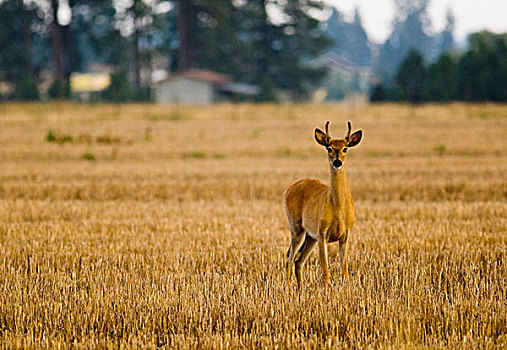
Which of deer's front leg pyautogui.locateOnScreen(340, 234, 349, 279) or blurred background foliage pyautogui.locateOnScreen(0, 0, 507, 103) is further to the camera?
blurred background foliage pyautogui.locateOnScreen(0, 0, 507, 103)

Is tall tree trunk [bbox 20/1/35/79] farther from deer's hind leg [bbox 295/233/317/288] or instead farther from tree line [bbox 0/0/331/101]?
deer's hind leg [bbox 295/233/317/288]

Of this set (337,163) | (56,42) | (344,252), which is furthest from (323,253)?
(56,42)

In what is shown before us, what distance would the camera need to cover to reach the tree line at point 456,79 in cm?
5147

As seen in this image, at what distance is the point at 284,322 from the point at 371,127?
85.8ft

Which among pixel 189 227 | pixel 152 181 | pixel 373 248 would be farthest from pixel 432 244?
pixel 152 181

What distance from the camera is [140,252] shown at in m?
8.62

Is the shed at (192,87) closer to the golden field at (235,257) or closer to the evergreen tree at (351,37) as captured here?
the golden field at (235,257)

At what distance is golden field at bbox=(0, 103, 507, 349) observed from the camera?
217 inches

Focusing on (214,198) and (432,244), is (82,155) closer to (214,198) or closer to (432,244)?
(214,198)

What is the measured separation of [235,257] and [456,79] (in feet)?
164

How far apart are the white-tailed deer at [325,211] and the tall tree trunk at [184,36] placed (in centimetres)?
6976

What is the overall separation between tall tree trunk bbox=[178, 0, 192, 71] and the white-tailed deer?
69.8 meters

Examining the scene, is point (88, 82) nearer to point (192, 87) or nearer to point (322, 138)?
point (192, 87)

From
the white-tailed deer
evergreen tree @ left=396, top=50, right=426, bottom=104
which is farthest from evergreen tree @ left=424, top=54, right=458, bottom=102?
the white-tailed deer
